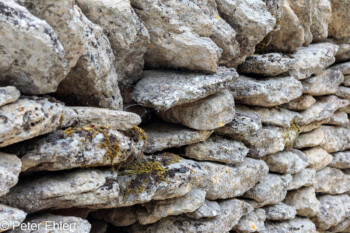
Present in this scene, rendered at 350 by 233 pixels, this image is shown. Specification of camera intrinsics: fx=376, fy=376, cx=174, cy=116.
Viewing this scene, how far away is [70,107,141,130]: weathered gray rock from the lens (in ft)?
11.3

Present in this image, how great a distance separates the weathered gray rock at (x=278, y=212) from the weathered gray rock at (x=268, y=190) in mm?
121

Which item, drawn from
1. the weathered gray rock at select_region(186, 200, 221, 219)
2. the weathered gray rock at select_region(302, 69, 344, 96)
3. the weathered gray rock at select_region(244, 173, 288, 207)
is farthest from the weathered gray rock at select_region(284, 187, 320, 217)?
the weathered gray rock at select_region(186, 200, 221, 219)

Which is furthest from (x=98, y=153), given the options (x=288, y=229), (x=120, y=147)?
(x=288, y=229)

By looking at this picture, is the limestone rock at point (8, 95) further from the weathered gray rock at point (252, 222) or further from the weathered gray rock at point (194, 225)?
the weathered gray rock at point (252, 222)

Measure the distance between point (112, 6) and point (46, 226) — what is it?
223cm

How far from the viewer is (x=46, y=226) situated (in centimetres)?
302

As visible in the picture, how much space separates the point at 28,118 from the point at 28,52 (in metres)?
0.52

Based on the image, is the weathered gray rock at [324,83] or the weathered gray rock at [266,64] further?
the weathered gray rock at [324,83]

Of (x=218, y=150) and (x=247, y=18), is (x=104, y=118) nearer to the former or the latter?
(x=218, y=150)

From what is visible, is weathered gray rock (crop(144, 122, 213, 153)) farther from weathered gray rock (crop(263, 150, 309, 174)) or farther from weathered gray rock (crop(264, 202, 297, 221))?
weathered gray rock (crop(264, 202, 297, 221))

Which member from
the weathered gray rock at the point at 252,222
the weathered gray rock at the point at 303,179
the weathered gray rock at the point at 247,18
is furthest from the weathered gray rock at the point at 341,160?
the weathered gray rock at the point at 247,18

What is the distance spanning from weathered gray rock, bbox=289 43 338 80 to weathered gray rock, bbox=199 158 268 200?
1.88 metres

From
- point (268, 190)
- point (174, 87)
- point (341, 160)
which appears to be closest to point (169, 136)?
point (174, 87)

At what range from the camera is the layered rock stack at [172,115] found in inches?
118
